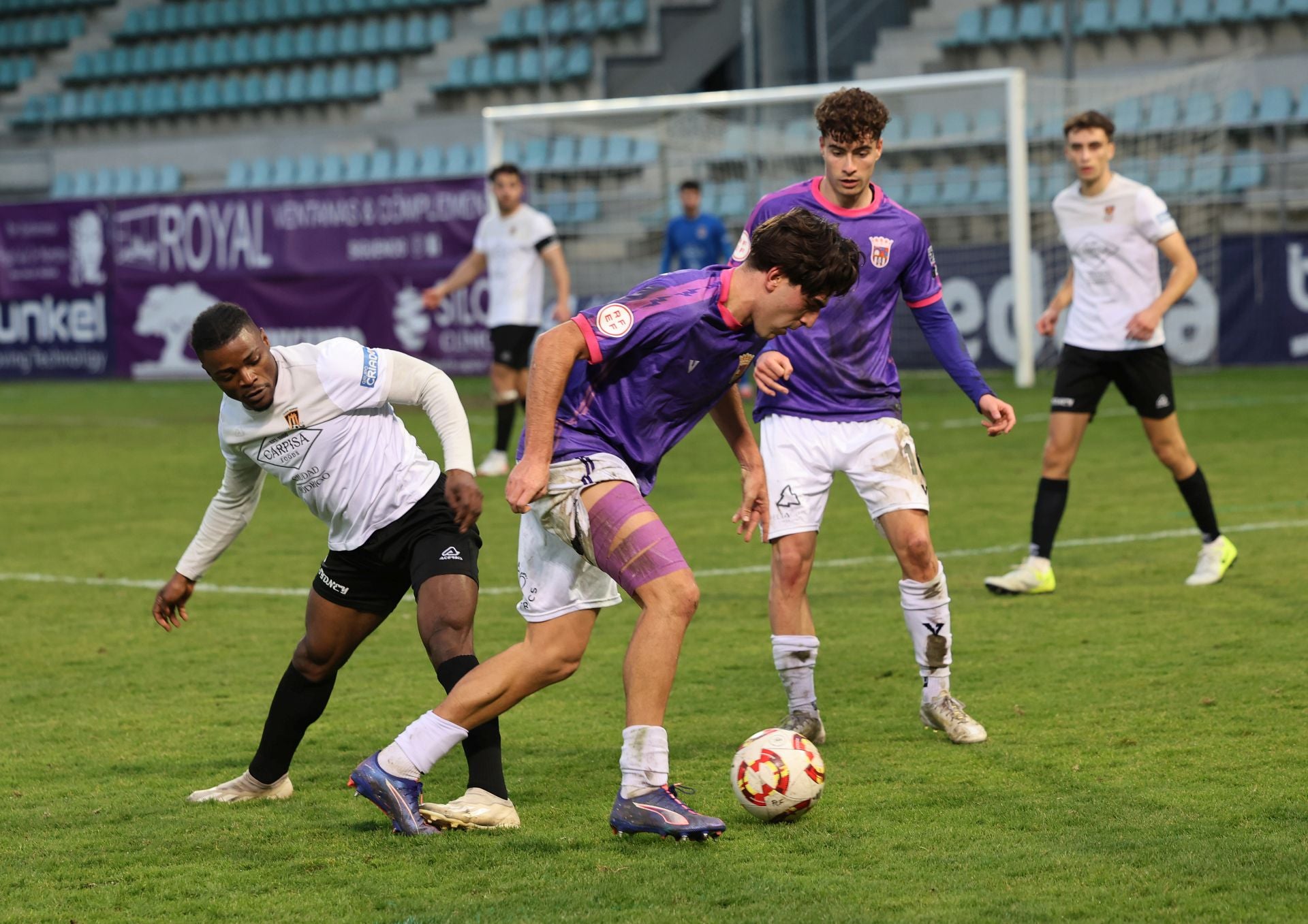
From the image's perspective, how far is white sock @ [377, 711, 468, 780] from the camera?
14.4ft

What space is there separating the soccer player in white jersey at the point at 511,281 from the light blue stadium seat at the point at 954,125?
7729mm

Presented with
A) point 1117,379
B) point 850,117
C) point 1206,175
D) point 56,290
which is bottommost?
point 56,290

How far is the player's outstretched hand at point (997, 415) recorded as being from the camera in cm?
536

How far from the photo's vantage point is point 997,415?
5402 mm

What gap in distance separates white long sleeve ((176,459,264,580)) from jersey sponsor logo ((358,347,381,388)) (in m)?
0.42

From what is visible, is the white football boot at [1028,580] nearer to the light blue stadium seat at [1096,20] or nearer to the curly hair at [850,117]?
the curly hair at [850,117]

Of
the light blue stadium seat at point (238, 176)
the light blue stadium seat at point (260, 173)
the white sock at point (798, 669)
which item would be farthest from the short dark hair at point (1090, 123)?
the light blue stadium seat at point (238, 176)

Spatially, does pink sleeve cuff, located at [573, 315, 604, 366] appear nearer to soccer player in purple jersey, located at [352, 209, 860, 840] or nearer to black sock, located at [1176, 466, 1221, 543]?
soccer player in purple jersey, located at [352, 209, 860, 840]

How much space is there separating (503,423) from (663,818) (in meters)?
9.31

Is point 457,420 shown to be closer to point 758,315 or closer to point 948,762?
point 758,315

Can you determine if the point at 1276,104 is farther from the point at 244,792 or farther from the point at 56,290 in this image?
the point at 244,792

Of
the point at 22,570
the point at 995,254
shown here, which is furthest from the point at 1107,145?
the point at 995,254

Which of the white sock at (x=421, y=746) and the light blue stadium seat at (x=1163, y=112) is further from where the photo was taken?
the light blue stadium seat at (x=1163, y=112)

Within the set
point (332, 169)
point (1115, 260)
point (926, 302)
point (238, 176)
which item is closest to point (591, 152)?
point (332, 169)
